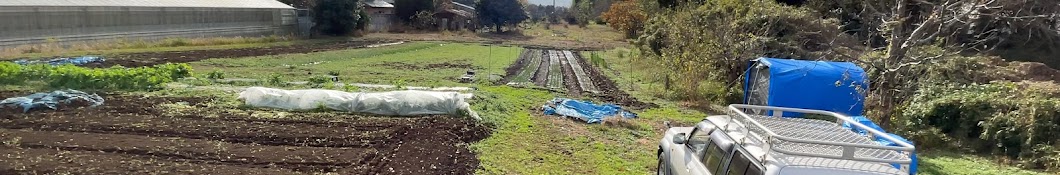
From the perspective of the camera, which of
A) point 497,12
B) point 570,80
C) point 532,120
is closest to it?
point 532,120

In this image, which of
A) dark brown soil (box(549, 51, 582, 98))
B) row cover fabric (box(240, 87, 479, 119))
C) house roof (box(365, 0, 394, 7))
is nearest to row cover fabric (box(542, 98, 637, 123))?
row cover fabric (box(240, 87, 479, 119))

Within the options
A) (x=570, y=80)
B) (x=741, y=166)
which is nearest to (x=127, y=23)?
(x=570, y=80)

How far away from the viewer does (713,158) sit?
6.26 m

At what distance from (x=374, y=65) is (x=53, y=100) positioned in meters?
13.7

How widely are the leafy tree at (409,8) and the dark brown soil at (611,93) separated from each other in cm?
3688

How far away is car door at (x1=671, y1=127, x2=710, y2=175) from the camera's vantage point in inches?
257

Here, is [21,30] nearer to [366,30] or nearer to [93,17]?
[93,17]

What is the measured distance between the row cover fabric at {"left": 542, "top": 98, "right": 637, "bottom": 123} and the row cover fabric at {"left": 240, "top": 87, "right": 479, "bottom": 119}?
2197 mm

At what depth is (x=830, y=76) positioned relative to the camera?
13453 millimetres

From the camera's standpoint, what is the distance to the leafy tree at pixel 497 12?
64.0 meters

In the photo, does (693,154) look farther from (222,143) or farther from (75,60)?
(75,60)

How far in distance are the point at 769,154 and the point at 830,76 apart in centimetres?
937

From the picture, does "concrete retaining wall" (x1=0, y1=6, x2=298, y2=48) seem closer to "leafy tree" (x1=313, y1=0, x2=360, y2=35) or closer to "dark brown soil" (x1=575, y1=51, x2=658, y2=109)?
"leafy tree" (x1=313, y1=0, x2=360, y2=35)

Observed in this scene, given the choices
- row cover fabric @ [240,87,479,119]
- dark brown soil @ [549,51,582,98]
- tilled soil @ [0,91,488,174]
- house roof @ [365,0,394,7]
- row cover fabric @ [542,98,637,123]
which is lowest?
dark brown soil @ [549,51,582,98]
